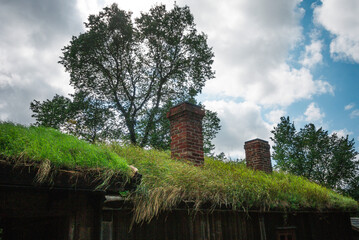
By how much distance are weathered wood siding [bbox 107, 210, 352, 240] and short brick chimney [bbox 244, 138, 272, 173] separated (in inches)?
101

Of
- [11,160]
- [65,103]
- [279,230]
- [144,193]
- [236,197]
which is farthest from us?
[65,103]

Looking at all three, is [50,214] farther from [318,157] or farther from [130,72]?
[318,157]

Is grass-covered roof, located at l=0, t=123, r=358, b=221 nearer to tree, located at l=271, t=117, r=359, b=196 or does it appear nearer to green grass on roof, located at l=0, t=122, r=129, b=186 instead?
green grass on roof, located at l=0, t=122, r=129, b=186

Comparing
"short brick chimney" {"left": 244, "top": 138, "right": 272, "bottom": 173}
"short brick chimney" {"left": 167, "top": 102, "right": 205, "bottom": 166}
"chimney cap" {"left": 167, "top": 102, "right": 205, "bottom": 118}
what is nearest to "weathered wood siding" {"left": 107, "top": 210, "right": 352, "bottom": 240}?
"short brick chimney" {"left": 167, "top": 102, "right": 205, "bottom": 166}

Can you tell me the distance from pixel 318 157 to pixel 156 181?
2455cm

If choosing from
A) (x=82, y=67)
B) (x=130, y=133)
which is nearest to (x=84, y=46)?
(x=82, y=67)

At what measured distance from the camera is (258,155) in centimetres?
1028

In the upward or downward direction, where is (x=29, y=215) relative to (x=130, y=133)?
downward

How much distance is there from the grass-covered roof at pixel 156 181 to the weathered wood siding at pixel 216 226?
298 mm

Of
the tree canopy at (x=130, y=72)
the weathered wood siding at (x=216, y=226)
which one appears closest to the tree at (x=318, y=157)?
the tree canopy at (x=130, y=72)

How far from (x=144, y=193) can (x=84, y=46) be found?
52.9 ft

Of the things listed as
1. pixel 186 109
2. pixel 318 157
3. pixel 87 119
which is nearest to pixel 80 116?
pixel 87 119

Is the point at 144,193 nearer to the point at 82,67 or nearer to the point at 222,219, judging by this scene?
the point at 222,219

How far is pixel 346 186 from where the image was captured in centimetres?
2459
